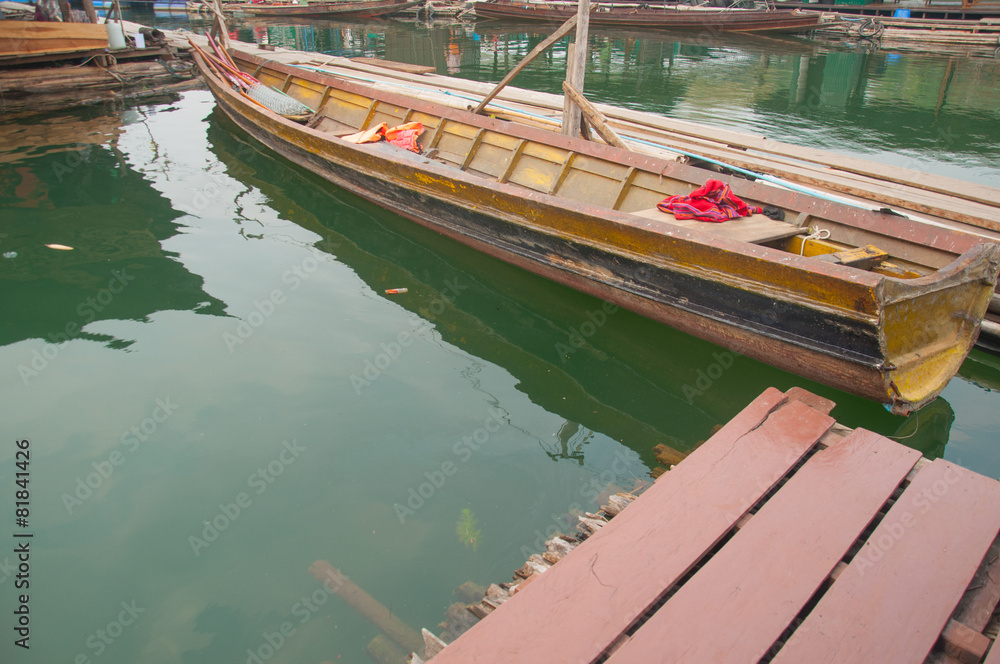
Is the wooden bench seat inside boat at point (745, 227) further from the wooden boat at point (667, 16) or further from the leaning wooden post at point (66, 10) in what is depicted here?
the wooden boat at point (667, 16)

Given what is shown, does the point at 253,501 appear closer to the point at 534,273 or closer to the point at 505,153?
the point at 534,273

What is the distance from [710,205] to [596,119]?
1.58m

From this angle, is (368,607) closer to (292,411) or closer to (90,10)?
(292,411)

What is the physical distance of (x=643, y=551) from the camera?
2.53 m

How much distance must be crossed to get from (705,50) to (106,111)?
18.5 m

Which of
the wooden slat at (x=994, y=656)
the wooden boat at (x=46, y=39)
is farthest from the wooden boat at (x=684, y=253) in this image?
the wooden boat at (x=46, y=39)

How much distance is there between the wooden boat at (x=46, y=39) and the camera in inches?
425

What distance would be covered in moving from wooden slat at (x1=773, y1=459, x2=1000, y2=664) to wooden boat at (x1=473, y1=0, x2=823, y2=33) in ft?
86.8

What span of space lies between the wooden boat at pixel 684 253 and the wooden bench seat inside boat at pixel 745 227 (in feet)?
0.06

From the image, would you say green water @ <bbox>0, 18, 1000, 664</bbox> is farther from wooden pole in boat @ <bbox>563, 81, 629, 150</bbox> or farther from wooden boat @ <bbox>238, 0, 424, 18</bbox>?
wooden boat @ <bbox>238, 0, 424, 18</bbox>

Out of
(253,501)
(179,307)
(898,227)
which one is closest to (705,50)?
(898,227)

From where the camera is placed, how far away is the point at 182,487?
3.76 meters

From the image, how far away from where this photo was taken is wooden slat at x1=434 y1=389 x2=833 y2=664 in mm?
2215

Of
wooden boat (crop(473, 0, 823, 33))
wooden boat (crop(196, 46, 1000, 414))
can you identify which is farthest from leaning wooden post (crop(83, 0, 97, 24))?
wooden boat (crop(473, 0, 823, 33))
